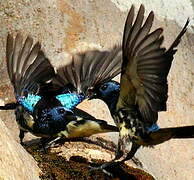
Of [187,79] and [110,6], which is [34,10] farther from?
[187,79]

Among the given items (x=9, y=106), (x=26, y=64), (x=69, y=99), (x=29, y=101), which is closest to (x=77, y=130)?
(x=69, y=99)

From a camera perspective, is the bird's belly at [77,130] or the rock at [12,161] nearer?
the rock at [12,161]

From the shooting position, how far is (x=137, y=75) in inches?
222

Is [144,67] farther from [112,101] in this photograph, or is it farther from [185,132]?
[112,101]

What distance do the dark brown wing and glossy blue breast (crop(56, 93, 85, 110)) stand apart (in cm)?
32

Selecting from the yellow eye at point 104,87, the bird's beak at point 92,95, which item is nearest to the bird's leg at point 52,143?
the bird's beak at point 92,95

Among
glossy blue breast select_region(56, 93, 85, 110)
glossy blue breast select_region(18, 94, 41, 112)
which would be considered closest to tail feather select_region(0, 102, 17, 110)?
glossy blue breast select_region(18, 94, 41, 112)

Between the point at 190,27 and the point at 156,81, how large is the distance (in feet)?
13.7

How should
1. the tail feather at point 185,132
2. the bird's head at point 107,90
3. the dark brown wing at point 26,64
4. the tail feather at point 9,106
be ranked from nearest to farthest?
the tail feather at point 185,132, the bird's head at point 107,90, the tail feather at point 9,106, the dark brown wing at point 26,64

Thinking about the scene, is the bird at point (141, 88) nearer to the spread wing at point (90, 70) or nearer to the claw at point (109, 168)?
the claw at point (109, 168)

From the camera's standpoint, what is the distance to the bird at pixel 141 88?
5.38m

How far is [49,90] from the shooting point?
697cm

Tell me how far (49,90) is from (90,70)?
0.60m

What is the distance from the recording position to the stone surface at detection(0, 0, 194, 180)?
7.80 metres
